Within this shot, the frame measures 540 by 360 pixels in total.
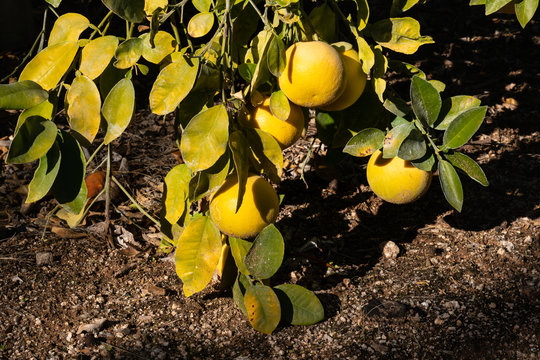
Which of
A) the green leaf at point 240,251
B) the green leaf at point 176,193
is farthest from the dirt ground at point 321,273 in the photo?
the green leaf at point 176,193

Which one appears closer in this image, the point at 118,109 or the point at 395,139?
the point at 118,109

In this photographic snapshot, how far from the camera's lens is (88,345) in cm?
140

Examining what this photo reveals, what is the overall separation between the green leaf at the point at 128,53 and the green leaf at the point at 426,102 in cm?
54

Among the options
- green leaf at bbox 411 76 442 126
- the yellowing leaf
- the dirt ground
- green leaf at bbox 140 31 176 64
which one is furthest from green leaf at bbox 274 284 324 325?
the yellowing leaf

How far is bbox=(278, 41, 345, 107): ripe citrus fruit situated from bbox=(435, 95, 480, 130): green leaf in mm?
307

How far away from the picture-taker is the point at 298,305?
56.0 inches

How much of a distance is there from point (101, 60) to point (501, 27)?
2.31 m

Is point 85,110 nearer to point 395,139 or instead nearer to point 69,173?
point 69,173

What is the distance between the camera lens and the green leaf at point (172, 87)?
109cm

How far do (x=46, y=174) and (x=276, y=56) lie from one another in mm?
459

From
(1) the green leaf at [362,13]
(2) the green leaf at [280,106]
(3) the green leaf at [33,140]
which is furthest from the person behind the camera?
(1) the green leaf at [362,13]

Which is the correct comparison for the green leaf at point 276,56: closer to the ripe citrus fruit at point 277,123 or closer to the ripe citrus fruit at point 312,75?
the ripe citrus fruit at point 312,75

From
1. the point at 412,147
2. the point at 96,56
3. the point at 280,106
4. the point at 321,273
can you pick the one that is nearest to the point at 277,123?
the point at 280,106

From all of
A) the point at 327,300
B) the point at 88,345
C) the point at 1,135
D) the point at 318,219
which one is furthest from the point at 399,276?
the point at 1,135
